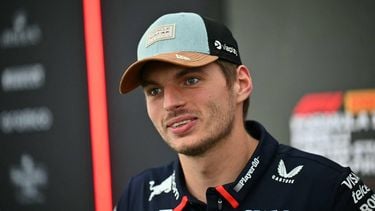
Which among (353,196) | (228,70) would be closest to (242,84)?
(228,70)

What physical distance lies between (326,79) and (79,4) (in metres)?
0.71

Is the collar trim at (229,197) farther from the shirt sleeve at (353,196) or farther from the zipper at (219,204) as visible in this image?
the shirt sleeve at (353,196)

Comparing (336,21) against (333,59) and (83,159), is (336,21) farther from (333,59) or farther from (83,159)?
(83,159)

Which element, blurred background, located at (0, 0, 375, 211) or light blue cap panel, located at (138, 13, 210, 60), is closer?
light blue cap panel, located at (138, 13, 210, 60)

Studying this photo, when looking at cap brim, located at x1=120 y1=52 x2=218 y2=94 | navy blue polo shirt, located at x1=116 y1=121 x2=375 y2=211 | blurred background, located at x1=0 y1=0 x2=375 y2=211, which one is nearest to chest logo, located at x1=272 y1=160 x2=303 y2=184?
navy blue polo shirt, located at x1=116 y1=121 x2=375 y2=211

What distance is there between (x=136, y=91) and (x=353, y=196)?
859 mm

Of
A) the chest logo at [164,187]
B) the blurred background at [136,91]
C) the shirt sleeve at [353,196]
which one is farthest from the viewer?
the blurred background at [136,91]

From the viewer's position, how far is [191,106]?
3.44 ft

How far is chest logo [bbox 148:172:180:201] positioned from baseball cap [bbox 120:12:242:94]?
19cm

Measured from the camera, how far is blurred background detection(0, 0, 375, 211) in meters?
1.53

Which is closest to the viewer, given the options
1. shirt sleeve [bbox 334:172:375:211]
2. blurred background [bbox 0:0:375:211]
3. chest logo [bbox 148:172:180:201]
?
shirt sleeve [bbox 334:172:375:211]

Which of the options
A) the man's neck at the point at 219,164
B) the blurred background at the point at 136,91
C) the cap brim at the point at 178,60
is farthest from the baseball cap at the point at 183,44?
the blurred background at the point at 136,91

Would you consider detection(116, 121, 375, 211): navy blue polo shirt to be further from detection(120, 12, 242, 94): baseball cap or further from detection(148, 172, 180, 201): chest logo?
detection(120, 12, 242, 94): baseball cap

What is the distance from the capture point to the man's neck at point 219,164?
1.09m
